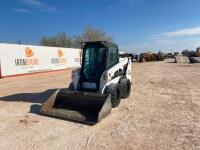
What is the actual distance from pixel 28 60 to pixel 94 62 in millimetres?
14830

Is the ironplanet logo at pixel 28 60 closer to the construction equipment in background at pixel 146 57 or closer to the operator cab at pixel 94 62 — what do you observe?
the operator cab at pixel 94 62

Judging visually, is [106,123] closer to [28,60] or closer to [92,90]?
[92,90]

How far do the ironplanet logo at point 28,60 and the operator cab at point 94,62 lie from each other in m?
13.4

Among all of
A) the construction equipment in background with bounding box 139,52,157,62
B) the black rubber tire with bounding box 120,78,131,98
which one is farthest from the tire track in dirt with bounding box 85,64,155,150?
the construction equipment in background with bounding box 139,52,157,62

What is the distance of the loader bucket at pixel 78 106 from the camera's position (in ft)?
21.3

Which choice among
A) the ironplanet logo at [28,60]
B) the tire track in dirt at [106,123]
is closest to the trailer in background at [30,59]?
the ironplanet logo at [28,60]

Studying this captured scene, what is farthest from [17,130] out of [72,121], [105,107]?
[105,107]

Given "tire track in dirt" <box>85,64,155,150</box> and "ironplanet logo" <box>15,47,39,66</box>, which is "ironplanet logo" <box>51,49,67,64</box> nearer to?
"ironplanet logo" <box>15,47,39,66</box>

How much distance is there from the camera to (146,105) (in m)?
8.31

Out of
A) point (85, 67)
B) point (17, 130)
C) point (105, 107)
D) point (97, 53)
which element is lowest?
point (17, 130)

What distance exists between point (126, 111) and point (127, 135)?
2.09 meters

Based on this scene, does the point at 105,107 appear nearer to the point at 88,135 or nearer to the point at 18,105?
the point at 88,135

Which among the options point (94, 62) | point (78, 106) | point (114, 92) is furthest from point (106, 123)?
point (94, 62)

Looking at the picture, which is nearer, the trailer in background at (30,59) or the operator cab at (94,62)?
the operator cab at (94,62)
